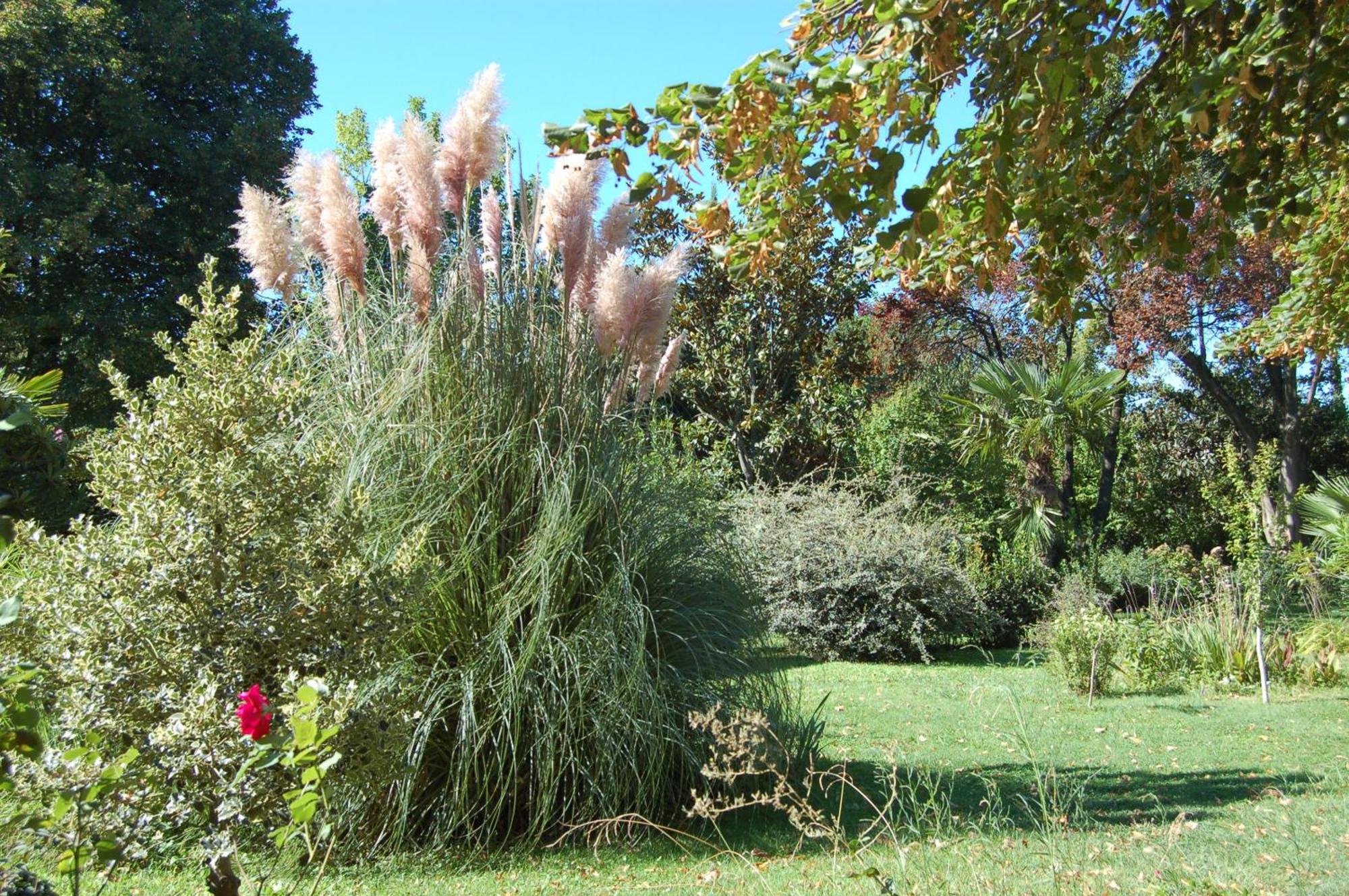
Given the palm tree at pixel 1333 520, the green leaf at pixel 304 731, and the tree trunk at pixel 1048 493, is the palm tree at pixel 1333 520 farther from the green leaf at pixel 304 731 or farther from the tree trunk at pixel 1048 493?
the green leaf at pixel 304 731

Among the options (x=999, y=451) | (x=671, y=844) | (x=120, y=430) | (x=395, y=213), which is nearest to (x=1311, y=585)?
(x=999, y=451)

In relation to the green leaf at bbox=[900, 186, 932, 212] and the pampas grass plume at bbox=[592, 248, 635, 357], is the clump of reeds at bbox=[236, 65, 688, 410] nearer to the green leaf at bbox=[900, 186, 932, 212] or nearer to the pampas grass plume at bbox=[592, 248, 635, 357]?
the pampas grass plume at bbox=[592, 248, 635, 357]

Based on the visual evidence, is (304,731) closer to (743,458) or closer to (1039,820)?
(1039,820)

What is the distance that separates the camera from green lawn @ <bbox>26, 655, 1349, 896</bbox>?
3062 mm

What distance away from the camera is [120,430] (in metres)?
2.67

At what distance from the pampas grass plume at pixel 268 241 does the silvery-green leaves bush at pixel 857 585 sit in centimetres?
666

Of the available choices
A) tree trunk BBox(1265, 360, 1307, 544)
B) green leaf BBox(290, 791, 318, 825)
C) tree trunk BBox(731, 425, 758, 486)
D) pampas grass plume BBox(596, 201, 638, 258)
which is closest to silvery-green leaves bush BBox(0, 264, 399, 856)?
green leaf BBox(290, 791, 318, 825)

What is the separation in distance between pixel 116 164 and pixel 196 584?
1745 centimetres

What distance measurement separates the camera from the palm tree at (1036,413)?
42.1 ft

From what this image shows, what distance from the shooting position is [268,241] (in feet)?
15.0

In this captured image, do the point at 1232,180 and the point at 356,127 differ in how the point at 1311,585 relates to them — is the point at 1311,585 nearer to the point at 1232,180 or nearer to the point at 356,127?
the point at 1232,180

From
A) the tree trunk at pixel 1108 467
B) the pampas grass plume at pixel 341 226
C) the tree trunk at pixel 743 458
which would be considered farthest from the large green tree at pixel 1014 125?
the tree trunk at pixel 1108 467

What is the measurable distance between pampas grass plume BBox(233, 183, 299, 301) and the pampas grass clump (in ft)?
0.60

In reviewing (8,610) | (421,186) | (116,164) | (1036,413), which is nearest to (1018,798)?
(421,186)
